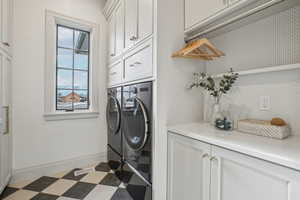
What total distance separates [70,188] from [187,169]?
1479mm

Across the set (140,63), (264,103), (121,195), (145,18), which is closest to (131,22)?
(145,18)

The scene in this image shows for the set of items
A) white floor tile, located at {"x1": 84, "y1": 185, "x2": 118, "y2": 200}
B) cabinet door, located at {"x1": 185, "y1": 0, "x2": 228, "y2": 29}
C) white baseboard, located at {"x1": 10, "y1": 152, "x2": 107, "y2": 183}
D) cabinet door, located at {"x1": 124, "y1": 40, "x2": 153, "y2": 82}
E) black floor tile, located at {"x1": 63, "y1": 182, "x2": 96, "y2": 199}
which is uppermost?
cabinet door, located at {"x1": 185, "y1": 0, "x2": 228, "y2": 29}

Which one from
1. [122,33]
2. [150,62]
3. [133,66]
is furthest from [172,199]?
[122,33]

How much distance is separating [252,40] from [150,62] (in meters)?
0.85

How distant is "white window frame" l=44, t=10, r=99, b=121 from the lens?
6.83ft

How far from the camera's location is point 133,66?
1.61 meters

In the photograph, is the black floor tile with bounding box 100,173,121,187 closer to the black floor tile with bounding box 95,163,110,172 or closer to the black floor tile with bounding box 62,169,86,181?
the black floor tile with bounding box 95,163,110,172

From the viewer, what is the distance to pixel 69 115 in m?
2.25

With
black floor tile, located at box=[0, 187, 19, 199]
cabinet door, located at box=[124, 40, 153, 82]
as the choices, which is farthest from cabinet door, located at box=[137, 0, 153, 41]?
black floor tile, located at box=[0, 187, 19, 199]

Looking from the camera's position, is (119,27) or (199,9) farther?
(119,27)

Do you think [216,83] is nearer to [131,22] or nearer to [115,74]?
[131,22]

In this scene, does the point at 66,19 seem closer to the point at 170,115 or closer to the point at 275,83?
the point at 170,115

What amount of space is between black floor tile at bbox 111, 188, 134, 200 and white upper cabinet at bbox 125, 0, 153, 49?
1.62 metres

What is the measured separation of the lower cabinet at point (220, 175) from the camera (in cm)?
65
